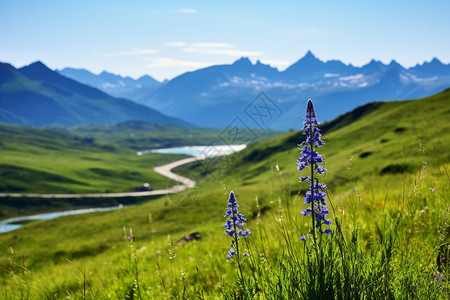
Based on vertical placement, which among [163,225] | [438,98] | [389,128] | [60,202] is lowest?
[60,202]

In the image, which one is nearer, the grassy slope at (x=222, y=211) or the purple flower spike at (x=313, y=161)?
the purple flower spike at (x=313, y=161)

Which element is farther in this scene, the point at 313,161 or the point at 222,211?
the point at 222,211

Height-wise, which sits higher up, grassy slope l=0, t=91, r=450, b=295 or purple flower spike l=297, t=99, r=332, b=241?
purple flower spike l=297, t=99, r=332, b=241

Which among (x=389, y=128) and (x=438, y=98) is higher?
(x=438, y=98)

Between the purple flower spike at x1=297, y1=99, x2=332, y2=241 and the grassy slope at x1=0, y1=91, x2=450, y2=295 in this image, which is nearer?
the purple flower spike at x1=297, y1=99, x2=332, y2=241

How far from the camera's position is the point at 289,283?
12.9ft

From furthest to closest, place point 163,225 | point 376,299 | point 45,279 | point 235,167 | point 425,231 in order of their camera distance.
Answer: point 235,167, point 163,225, point 45,279, point 425,231, point 376,299

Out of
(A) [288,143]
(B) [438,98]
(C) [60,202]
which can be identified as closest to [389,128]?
(B) [438,98]

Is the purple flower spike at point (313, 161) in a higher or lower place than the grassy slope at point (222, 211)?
higher

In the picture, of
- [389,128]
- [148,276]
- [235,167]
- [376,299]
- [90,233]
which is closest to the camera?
[376,299]

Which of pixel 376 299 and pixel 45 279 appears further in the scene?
pixel 45 279

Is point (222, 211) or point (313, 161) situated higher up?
point (313, 161)

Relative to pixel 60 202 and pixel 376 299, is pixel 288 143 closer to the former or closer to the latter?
pixel 60 202

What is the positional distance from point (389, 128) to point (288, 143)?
68025 mm
